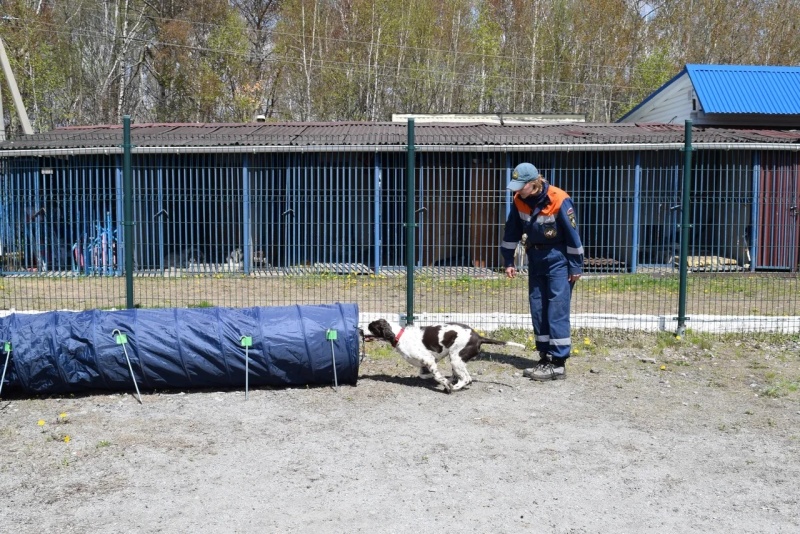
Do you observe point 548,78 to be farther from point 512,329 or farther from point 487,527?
point 487,527

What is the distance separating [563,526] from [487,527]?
15.9 inches

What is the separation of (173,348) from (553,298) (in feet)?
11.2

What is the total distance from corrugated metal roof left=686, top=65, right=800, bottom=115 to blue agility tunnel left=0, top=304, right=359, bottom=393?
14846 mm

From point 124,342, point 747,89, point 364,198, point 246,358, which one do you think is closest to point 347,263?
point 364,198

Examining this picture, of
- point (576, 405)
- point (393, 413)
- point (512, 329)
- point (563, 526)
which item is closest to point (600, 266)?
point (512, 329)

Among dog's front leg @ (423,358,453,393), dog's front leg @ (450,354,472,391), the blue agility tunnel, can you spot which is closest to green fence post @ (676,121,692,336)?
dog's front leg @ (450,354,472,391)

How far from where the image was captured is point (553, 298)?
738cm

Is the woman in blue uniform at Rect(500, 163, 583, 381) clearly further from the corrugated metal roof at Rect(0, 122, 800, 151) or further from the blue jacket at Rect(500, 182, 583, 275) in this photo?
the corrugated metal roof at Rect(0, 122, 800, 151)

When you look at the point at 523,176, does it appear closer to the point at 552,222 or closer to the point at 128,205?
the point at 552,222

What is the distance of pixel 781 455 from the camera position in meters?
5.39

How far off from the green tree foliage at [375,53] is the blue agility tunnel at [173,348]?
28536 mm

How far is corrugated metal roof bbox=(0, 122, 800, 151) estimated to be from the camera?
1466 centimetres

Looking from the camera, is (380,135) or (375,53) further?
(375,53)

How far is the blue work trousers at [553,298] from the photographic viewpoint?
736 cm
